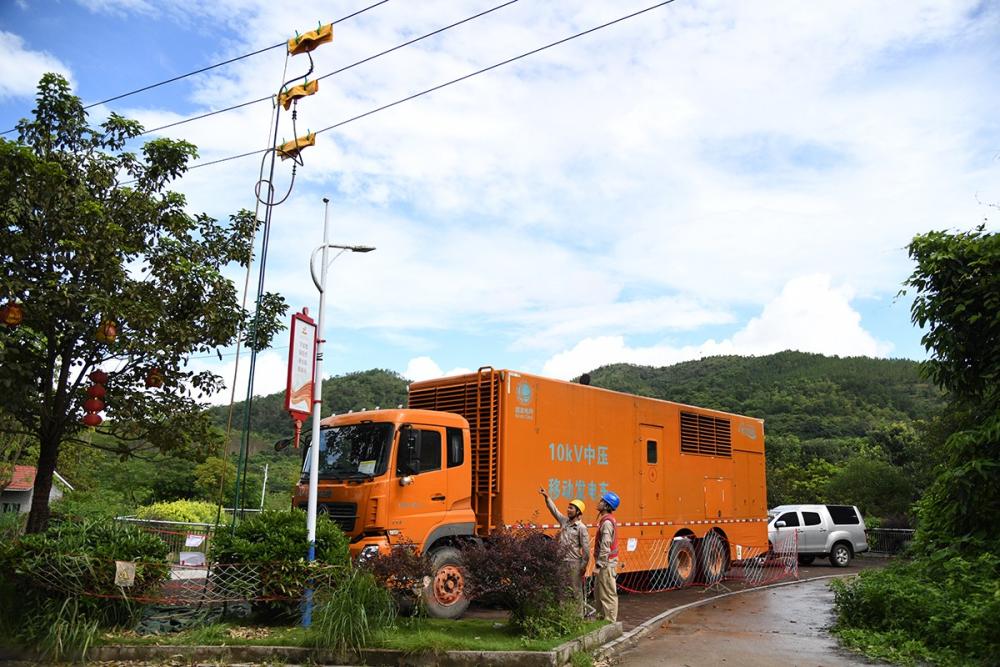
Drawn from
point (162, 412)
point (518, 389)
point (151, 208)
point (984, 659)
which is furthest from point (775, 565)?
point (151, 208)

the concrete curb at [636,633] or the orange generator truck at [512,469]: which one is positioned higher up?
the orange generator truck at [512,469]

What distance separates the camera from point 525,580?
8.09 meters

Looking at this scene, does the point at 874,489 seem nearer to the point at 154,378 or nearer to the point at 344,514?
the point at 344,514

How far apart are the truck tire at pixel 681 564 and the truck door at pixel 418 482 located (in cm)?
618

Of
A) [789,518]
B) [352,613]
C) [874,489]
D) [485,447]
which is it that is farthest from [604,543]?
[874,489]

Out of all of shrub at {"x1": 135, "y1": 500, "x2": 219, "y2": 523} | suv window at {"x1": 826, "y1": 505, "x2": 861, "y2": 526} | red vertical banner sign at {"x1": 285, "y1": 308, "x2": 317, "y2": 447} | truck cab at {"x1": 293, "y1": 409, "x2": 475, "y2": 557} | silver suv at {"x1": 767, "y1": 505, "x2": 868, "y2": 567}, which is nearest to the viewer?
→ red vertical banner sign at {"x1": 285, "y1": 308, "x2": 317, "y2": 447}

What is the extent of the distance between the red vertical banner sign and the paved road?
4752 mm

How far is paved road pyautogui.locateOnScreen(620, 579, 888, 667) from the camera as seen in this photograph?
8156 millimetres

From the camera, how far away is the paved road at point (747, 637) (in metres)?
8.16

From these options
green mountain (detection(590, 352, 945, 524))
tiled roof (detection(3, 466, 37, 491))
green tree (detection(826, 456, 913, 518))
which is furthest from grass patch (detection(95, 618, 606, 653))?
tiled roof (detection(3, 466, 37, 491))

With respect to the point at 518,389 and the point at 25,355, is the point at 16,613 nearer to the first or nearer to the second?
the point at 25,355

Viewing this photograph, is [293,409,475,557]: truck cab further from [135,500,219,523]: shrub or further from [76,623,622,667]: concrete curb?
[135,500,219,523]: shrub

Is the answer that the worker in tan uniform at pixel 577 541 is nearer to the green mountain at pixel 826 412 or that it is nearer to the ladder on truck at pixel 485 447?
the ladder on truck at pixel 485 447

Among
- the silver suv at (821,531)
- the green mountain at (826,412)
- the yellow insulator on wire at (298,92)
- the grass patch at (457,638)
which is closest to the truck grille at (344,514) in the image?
the grass patch at (457,638)
